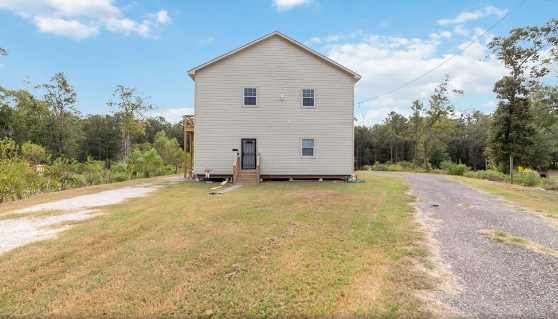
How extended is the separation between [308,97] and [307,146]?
2750 mm

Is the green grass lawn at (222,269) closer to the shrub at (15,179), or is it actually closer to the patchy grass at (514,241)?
the patchy grass at (514,241)

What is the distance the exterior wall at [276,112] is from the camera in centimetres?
1436

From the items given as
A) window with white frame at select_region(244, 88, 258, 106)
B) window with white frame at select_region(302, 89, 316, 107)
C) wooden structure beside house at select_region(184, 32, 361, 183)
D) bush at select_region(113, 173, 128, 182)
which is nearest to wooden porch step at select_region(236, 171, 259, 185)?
wooden structure beside house at select_region(184, 32, 361, 183)

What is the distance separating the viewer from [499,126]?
50.0 feet

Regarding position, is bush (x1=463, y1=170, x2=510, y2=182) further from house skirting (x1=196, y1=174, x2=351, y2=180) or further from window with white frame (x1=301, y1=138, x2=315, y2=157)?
window with white frame (x1=301, y1=138, x2=315, y2=157)

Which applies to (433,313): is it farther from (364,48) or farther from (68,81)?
(68,81)

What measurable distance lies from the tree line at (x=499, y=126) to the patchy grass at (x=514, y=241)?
12751mm

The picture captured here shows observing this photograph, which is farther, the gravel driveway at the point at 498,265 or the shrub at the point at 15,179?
the shrub at the point at 15,179

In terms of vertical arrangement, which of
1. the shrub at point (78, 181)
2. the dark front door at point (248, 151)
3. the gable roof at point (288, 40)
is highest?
the gable roof at point (288, 40)

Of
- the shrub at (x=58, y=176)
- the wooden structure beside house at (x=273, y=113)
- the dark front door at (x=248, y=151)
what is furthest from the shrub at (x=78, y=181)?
the dark front door at (x=248, y=151)

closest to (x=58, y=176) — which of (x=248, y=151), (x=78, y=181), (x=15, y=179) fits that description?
(x=78, y=181)

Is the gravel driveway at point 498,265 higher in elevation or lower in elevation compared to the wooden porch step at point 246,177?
lower

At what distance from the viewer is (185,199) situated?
8.85 meters

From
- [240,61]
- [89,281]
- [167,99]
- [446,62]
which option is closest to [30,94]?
[167,99]
